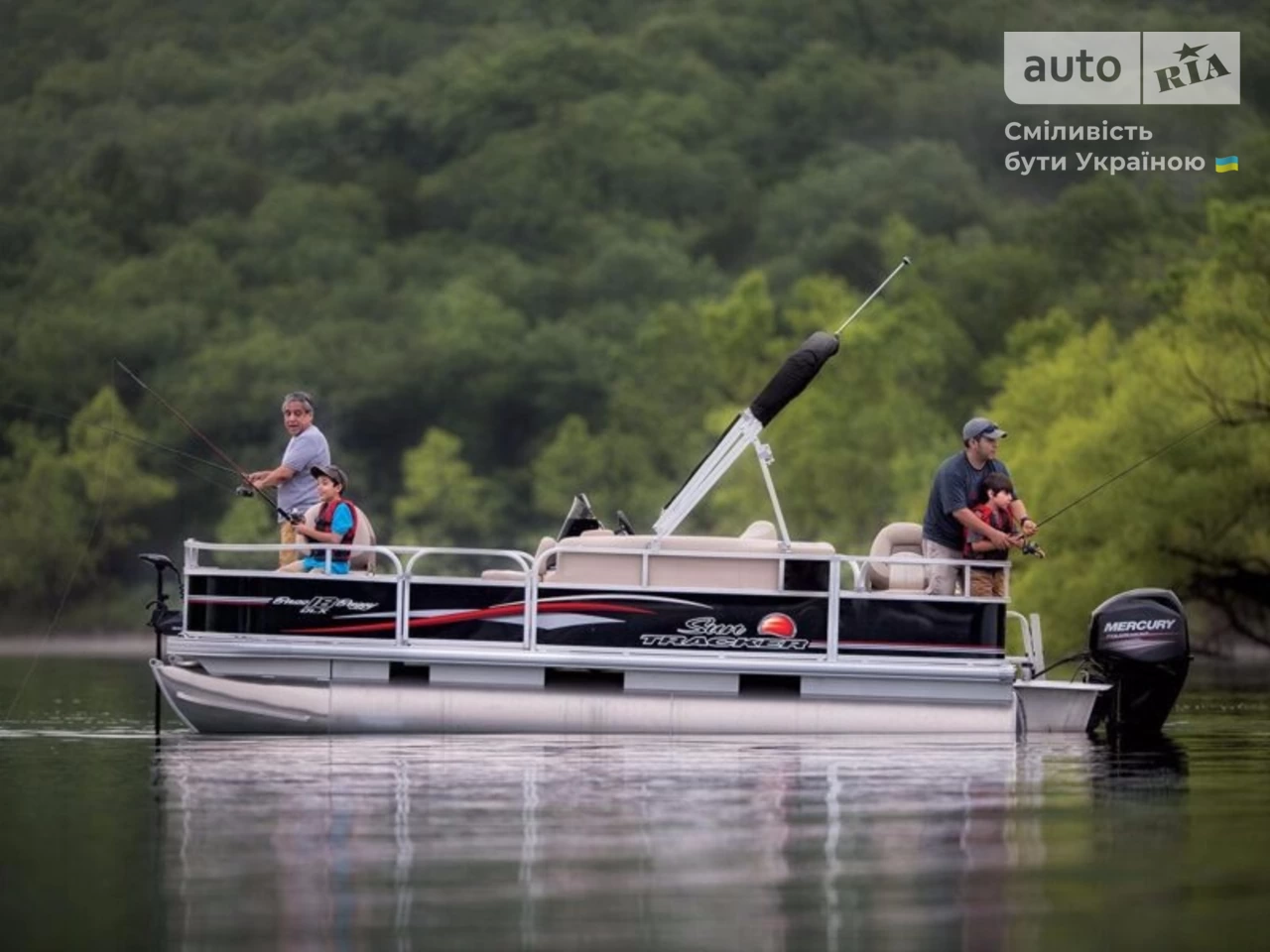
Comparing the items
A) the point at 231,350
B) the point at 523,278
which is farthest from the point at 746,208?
the point at 231,350

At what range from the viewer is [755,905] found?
35.3 feet

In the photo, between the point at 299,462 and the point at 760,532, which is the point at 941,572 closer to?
the point at 760,532

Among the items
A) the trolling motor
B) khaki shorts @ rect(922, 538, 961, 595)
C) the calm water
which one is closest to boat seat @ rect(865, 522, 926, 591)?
khaki shorts @ rect(922, 538, 961, 595)

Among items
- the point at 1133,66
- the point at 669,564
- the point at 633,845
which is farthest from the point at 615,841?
the point at 1133,66

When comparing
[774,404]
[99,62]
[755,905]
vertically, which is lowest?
[755,905]

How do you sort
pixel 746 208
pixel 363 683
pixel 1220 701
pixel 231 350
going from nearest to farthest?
1. pixel 363 683
2. pixel 1220 701
3. pixel 231 350
4. pixel 746 208

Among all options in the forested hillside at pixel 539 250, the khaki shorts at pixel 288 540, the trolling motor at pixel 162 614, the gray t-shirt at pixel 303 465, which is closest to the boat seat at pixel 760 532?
the gray t-shirt at pixel 303 465

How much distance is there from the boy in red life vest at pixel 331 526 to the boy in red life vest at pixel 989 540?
4105mm

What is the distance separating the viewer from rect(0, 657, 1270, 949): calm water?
34.0 feet

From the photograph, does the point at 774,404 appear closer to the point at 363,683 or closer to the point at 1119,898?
the point at 363,683

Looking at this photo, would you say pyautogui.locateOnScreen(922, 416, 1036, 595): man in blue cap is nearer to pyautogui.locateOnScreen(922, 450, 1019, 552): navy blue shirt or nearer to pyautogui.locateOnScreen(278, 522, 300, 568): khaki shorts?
pyautogui.locateOnScreen(922, 450, 1019, 552): navy blue shirt

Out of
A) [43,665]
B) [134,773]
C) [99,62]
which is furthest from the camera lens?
[99,62]

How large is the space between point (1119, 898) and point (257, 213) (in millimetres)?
104021

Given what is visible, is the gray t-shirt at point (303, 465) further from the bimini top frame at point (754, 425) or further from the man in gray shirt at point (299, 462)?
the bimini top frame at point (754, 425)
